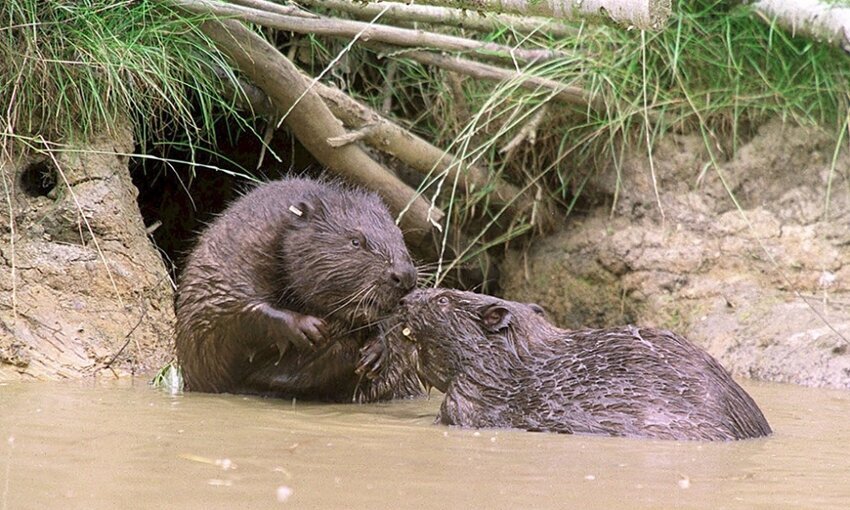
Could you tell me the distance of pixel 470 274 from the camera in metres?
7.75

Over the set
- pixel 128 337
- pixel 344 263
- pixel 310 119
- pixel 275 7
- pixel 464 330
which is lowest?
pixel 128 337

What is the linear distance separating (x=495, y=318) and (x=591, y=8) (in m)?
1.16

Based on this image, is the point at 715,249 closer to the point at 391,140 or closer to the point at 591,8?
the point at 391,140

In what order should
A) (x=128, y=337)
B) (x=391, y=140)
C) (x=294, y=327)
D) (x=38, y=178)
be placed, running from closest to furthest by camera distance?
(x=294, y=327) → (x=128, y=337) → (x=38, y=178) → (x=391, y=140)

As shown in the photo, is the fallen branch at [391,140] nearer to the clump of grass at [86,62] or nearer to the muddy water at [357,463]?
the clump of grass at [86,62]

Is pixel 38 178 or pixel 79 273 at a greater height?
pixel 38 178

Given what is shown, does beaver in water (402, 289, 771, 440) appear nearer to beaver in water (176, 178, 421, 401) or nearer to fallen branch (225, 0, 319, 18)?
beaver in water (176, 178, 421, 401)

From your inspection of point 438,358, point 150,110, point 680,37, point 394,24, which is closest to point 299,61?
point 394,24

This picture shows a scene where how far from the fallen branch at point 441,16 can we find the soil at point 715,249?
0.94 m

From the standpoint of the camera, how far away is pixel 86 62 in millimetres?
5551

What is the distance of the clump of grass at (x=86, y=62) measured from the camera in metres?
5.57

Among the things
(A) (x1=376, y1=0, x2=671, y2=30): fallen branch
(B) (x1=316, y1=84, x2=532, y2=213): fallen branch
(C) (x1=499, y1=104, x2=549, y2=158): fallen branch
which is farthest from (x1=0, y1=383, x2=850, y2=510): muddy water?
(C) (x1=499, y1=104, x2=549, y2=158): fallen branch

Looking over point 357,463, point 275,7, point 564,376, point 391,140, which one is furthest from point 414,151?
point 357,463

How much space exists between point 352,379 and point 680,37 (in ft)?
9.35
